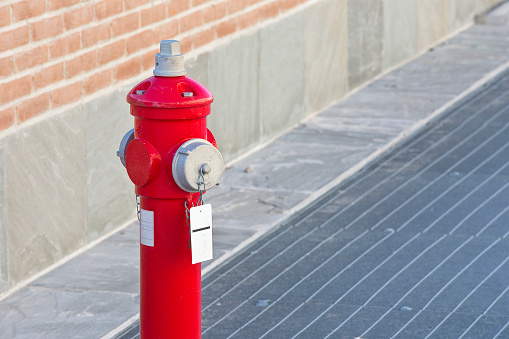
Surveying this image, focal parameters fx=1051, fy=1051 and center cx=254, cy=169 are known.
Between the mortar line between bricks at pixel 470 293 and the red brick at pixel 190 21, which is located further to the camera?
the red brick at pixel 190 21

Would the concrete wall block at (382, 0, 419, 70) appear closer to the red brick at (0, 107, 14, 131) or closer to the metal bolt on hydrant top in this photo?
the red brick at (0, 107, 14, 131)

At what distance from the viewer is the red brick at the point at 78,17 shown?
5785 mm

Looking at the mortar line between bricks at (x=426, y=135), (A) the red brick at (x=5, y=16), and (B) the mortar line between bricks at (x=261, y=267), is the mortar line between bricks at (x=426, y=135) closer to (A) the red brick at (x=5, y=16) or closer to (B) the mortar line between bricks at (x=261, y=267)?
(B) the mortar line between bricks at (x=261, y=267)

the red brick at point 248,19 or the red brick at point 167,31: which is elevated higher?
the red brick at point 167,31

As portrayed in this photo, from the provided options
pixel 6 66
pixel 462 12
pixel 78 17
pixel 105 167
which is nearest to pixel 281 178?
pixel 105 167

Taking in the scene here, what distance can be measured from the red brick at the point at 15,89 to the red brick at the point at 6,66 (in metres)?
0.05

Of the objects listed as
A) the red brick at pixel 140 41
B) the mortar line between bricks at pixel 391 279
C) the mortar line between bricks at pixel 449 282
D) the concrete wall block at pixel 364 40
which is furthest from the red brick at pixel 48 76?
the concrete wall block at pixel 364 40

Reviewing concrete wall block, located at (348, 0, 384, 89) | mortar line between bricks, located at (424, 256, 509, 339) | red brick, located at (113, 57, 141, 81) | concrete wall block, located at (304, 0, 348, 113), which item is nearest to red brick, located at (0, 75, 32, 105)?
red brick, located at (113, 57, 141, 81)

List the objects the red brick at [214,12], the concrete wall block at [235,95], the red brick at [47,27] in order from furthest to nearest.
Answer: the concrete wall block at [235,95] < the red brick at [214,12] < the red brick at [47,27]

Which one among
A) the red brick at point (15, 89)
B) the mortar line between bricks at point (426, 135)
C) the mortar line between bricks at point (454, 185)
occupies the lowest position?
the mortar line between bricks at point (426, 135)

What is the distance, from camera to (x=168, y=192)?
3770 mm

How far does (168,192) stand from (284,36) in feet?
15.4

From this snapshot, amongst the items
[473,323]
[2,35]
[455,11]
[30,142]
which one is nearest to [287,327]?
[473,323]

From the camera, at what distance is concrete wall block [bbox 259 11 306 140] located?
26.4ft
